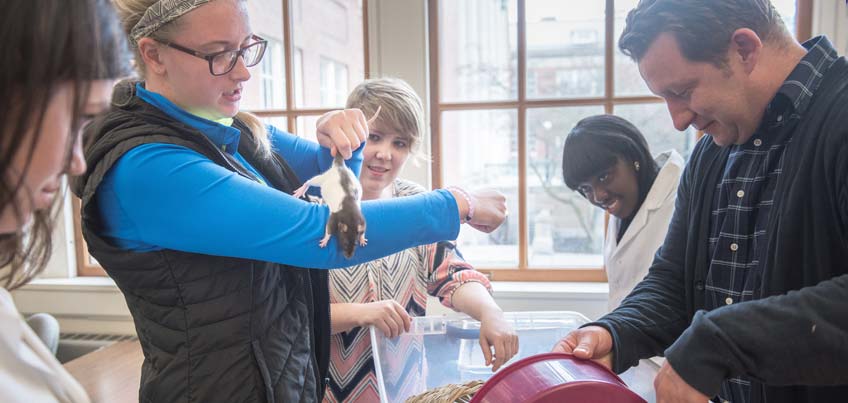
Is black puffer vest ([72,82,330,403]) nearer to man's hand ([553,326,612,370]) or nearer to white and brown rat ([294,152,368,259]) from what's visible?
white and brown rat ([294,152,368,259])

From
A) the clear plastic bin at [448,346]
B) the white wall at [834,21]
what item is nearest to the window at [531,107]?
the white wall at [834,21]

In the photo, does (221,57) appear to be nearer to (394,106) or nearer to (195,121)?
(195,121)

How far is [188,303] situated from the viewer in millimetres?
776

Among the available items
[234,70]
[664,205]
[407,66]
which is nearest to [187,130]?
[234,70]

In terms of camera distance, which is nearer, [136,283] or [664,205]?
[136,283]

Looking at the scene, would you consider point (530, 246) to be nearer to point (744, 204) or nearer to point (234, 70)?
point (744, 204)

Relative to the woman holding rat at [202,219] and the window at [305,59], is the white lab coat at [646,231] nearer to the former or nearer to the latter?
the woman holding rat at [202,219]

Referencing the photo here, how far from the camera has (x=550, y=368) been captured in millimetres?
756

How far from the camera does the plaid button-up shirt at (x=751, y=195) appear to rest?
0.81 m

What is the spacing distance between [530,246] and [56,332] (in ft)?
6.15

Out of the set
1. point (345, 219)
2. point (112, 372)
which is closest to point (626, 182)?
point (345, 219)

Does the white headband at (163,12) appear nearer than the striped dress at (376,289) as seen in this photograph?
Yes

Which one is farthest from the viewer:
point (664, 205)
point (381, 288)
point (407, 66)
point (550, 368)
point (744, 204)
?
point (407, 66)

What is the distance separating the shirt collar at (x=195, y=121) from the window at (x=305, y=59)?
1425 millimetres
